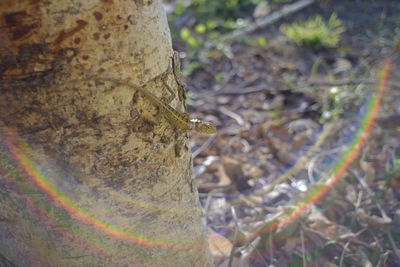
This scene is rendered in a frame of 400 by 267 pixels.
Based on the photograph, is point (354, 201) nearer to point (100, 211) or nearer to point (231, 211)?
point (231, 211)

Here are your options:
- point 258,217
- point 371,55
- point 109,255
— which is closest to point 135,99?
point 109,255

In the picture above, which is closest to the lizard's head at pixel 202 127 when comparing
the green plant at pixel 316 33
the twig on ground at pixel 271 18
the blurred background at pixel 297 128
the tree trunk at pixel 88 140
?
the tree trunk at pixel 88 140

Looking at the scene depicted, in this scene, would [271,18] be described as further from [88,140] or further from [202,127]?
[88,140]

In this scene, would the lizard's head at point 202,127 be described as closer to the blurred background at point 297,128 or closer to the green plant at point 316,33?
the blurred background at point 297,128

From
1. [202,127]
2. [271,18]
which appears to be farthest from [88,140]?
[271,18]

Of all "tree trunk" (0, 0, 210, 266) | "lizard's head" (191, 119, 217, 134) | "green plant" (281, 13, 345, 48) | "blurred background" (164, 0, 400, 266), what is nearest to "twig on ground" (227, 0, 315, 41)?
"blurred background" (164, 0, 400, 266)
